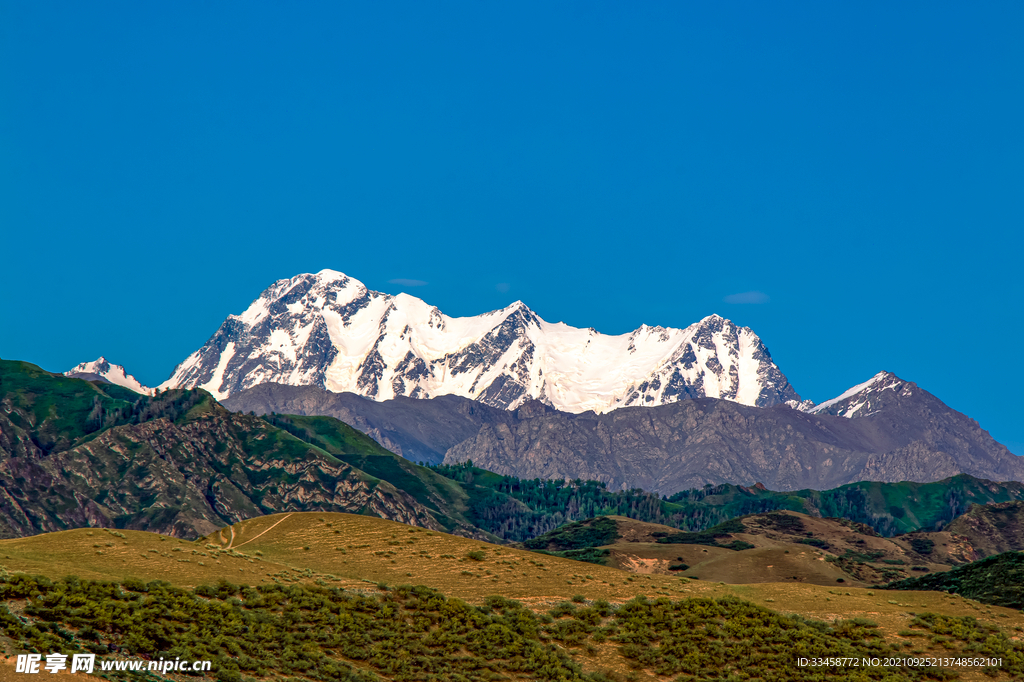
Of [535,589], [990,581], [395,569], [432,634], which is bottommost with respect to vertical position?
[432,634]

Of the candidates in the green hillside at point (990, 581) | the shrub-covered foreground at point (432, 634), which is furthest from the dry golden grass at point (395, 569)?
the green hillside at point (990, 581)

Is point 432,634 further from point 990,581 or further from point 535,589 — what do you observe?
point 990,581

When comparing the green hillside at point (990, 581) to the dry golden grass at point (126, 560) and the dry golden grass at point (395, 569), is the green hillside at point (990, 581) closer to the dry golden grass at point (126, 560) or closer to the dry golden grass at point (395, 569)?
the dry golden grass at point (395, 569)

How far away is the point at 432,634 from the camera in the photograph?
207ft

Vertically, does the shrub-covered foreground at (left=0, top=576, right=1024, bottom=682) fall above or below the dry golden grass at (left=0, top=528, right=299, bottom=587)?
below

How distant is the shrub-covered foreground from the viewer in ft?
174

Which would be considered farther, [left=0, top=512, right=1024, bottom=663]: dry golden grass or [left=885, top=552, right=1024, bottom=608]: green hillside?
[left=885, top=552, right=1024, bottom=608]: green hillside

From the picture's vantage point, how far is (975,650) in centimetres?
6700

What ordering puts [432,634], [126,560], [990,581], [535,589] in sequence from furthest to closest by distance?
[990,581], [535,589], [126,560], [432,634]

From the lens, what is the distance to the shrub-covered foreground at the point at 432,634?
5312 centimetres

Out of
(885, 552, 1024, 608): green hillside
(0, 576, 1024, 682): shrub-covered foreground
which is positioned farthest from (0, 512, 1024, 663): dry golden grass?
(885, 552, 1024, 608): green hillside

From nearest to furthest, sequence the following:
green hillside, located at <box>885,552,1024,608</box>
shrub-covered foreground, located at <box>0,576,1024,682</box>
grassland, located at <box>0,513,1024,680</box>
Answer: shrub-covered foreground, located at <box>0,576,1024,682</box>
grassland, located at <box>0,513,1024,680</box>
green hillside, located at <box>885,552,1024,608</box>

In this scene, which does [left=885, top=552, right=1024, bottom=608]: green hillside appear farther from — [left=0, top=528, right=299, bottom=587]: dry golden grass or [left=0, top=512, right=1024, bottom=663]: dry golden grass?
[left=0, top=528, right=299, bottom=587]: dry golden grass

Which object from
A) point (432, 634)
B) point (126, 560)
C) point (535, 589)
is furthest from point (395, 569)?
point (126, 560)
